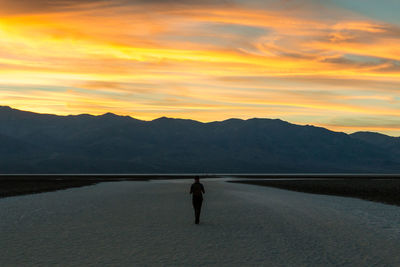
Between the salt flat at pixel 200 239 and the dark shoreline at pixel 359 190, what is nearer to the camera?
the salt flat at pixel 200 239

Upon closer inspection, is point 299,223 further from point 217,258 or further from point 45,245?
point 45,245

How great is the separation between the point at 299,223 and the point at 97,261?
485 inches

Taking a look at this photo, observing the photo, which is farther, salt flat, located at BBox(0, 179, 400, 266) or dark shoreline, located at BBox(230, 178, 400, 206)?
dark shoreline, located at BBox(230, 178, 400, 206)

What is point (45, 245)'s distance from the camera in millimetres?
17688

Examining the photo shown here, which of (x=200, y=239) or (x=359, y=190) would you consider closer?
(x=200, y=239)

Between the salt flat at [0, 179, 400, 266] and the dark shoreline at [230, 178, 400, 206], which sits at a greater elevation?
the dark shoreline at [230, 178, 400, 206]

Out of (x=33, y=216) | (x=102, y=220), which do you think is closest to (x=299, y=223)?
(x=102, y=220)

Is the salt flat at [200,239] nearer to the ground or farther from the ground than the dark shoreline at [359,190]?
nearer to the ground

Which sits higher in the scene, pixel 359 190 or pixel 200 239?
pixel 359 190

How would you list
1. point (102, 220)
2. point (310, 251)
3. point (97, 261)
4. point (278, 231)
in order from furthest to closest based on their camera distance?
point (102, 220)
point (278, 231)
point (310, 251)
point (97, 261)

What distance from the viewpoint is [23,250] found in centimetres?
1662

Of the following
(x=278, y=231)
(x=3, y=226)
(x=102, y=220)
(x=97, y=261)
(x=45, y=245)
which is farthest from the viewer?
(x=102, y=220)

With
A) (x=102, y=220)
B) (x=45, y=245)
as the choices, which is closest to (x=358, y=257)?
(x=45, y=245)

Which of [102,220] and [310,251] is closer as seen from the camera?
[310,251]
